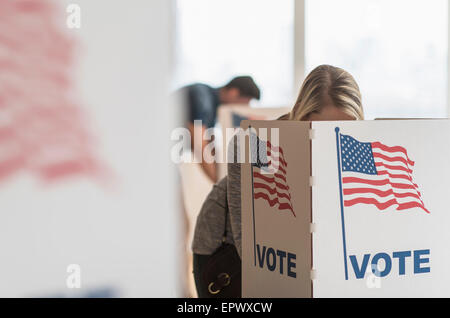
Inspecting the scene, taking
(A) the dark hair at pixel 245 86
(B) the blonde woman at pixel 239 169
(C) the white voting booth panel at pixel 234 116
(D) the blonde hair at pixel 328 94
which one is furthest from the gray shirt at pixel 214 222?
(A) the dark hair at pixel 245 86

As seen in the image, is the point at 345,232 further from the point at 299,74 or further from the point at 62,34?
the point at 299,74

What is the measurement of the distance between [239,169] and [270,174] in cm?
17

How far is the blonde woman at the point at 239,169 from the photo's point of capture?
131cm

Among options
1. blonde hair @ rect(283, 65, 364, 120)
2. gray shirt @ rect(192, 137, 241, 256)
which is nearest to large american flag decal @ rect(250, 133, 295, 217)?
blonde hair @ rect(283, 65, 364, 120)

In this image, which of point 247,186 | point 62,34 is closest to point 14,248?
point 62,34

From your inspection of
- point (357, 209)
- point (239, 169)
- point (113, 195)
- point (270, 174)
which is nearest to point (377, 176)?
point (357, 209)

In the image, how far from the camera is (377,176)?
1.02m

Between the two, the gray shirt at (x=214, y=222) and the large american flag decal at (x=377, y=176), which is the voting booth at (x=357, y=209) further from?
the gray shirt at (x=214, y=222)

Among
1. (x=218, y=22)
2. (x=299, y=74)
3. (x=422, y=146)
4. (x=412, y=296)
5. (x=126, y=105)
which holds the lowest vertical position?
(x=412, y=296)

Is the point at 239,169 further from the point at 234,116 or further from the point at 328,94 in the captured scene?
the point at 234,116

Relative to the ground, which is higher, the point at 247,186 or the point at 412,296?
the point at 247,186

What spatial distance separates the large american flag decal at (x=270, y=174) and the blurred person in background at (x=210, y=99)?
226 cm

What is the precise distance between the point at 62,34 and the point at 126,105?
0.44 meters

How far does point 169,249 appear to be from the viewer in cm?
306
